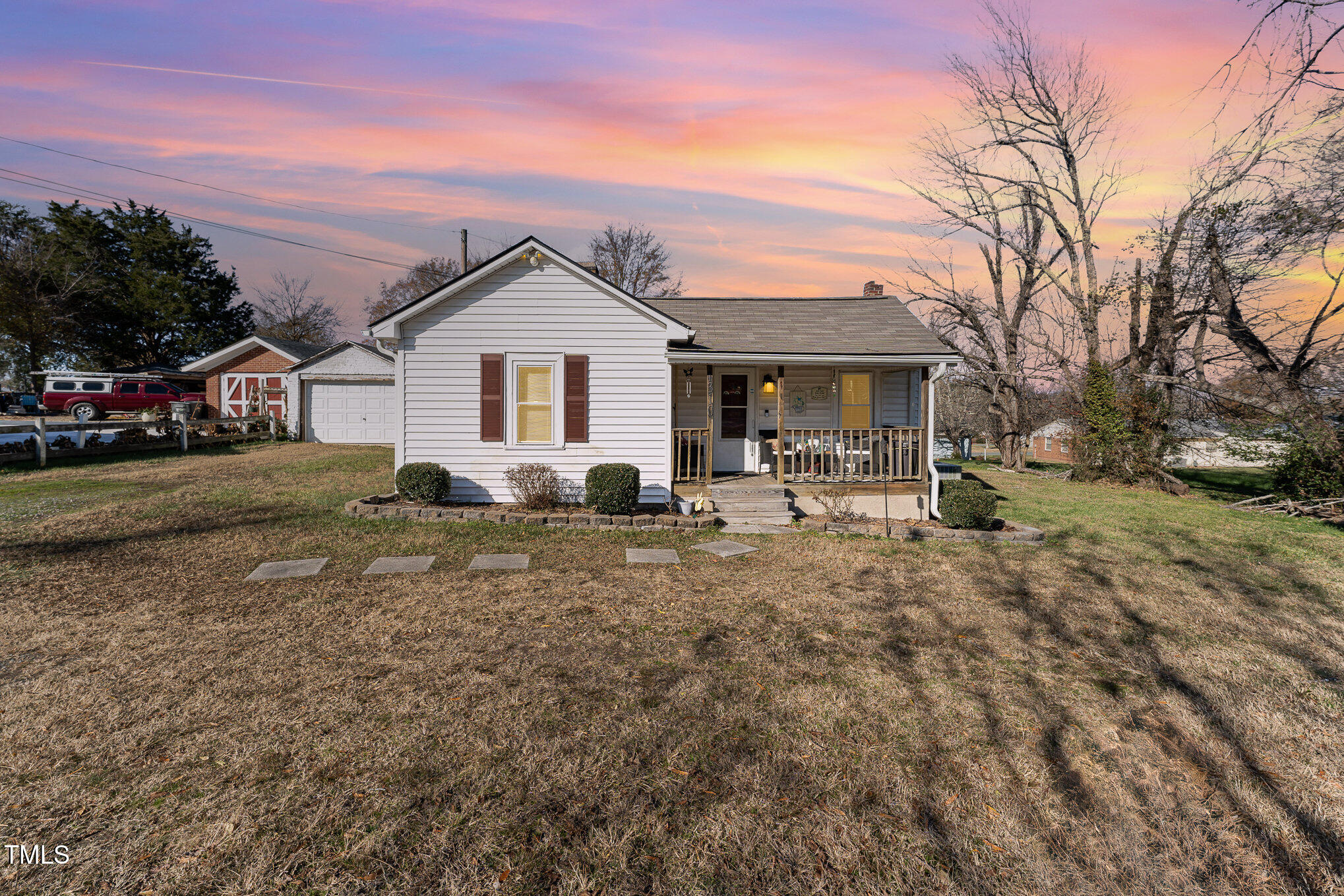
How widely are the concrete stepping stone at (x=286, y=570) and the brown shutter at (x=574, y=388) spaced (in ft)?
15.3

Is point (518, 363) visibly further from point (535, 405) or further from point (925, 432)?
point (925, 432)

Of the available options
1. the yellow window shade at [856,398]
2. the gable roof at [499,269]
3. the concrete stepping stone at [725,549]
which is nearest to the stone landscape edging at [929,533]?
the concrete stepping stone at [725,549]

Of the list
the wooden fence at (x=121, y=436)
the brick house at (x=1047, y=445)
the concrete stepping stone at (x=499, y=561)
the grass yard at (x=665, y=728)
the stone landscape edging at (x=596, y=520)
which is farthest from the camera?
the brick house at (x=1047, y=445)

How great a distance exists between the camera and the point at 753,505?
35.2ft

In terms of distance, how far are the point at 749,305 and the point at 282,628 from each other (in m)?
11.7

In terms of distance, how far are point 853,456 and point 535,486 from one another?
604 centimetres

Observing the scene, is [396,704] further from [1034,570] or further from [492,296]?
[492,296]

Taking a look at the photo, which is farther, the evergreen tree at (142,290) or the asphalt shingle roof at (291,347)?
the evergreen tree at (142,290)

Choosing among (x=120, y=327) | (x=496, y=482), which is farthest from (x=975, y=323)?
(x=120, y=327)

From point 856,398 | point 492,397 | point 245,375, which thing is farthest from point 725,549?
point 245,375

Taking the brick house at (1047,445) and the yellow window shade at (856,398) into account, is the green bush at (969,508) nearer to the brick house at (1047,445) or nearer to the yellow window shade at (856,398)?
the yellow window shade at (856,398)

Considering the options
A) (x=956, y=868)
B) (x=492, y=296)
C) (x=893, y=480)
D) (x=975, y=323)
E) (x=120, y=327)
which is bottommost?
(x=956, y=868)

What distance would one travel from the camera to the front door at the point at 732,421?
13.6 meters

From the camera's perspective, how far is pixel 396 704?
4117mm
